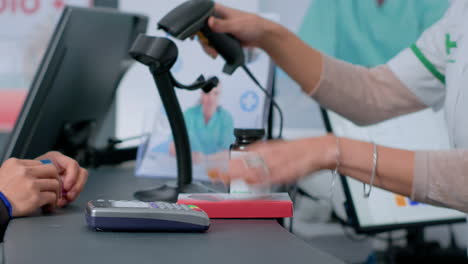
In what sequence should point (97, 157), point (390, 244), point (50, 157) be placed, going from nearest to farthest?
1. point (50, 157)
2. point (97, 157)
3. point (390, 244)

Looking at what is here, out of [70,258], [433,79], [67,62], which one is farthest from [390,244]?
[70,258]

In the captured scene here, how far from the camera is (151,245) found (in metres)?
0.67

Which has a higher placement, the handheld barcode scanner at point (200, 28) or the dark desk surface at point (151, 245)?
the handheld barcode scanner at point (200, 28)

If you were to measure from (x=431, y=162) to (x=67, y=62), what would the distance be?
797mm

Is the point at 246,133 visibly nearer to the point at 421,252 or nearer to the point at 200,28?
the point at 200,28

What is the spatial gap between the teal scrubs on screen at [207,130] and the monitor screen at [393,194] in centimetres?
47

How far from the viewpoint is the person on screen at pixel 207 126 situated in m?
1.42

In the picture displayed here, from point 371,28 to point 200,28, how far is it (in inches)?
51.8

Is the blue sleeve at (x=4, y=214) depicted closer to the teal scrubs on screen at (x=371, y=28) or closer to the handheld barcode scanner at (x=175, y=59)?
the handheld barcode scanner at (x=175, y=59)

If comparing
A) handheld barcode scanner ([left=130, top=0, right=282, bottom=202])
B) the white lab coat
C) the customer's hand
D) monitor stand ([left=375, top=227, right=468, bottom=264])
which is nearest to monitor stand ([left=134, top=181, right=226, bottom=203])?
handheld barcode scanner ([left=130, top=0, right=282, bottom=202])

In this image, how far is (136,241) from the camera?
688mm

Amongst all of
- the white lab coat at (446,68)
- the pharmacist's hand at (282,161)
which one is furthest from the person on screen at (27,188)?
the white lab coat at (446,68)

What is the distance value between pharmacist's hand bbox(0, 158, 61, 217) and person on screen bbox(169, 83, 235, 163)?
549mm

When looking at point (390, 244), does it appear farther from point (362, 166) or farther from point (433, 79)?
point (362, 166)
